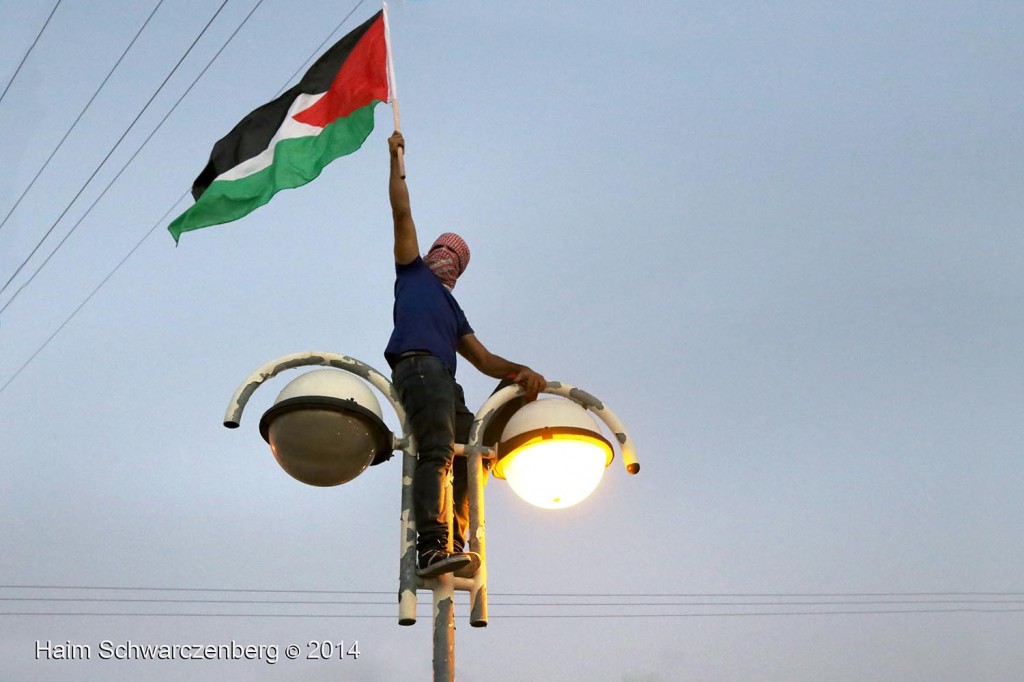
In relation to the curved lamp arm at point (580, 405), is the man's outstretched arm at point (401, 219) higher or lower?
higher

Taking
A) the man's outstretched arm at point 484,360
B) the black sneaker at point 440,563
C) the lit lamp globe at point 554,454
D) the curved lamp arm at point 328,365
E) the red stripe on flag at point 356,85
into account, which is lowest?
the black sneaker at point 440,563

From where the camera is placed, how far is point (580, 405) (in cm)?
590

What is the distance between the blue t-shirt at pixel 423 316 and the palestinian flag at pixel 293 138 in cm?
160

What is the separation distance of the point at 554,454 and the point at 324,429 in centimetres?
123

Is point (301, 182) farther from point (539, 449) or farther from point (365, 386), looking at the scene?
point (539, 449)

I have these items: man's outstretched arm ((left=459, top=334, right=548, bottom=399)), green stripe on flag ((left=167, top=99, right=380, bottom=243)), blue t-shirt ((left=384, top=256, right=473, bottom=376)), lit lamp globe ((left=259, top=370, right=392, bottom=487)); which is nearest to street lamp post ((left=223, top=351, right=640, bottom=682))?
lit lamp globe ((left=259, top=370, right=392, bottom=487))

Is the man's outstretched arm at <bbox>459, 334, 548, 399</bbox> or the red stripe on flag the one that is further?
the red stripe on flag

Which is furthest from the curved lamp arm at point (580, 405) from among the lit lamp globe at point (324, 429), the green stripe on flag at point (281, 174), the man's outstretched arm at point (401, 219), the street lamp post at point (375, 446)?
the green stripe on flag at point (281, 174)

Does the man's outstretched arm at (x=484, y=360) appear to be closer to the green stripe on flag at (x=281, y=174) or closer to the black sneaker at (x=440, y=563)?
the black sneaker at (x=440, y=563)

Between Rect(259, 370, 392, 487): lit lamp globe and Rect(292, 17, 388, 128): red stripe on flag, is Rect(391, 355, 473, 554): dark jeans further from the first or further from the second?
Rect(292, 17, 388, 128): red stripe on flag

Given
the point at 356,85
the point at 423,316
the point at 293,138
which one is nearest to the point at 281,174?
the point at 293,138

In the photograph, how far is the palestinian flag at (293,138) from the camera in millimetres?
7297

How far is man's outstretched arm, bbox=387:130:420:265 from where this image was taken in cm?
615

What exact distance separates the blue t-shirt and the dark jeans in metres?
0.10
